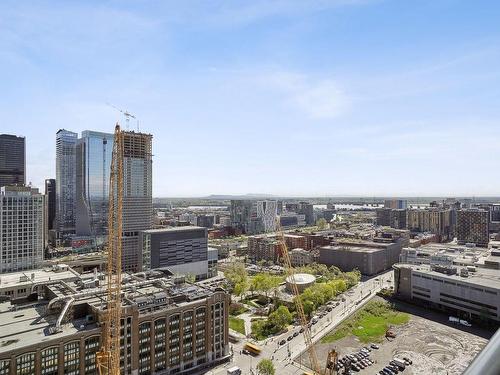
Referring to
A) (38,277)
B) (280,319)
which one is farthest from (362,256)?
(38,277)

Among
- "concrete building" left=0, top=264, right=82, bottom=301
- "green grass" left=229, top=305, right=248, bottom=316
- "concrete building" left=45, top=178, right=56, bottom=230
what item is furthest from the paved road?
"concrete building" left=45, top=178, right=56, bottom=230

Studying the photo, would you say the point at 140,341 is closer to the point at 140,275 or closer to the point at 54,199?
the point at 140,275

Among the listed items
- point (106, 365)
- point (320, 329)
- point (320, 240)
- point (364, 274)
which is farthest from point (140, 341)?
point (320, 240)

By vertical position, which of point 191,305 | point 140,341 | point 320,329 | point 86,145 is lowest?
point 320,329

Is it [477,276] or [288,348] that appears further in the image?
[477,276]

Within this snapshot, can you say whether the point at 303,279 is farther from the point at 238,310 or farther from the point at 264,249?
the point at 264,249

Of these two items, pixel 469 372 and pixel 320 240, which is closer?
pixel 469 372
